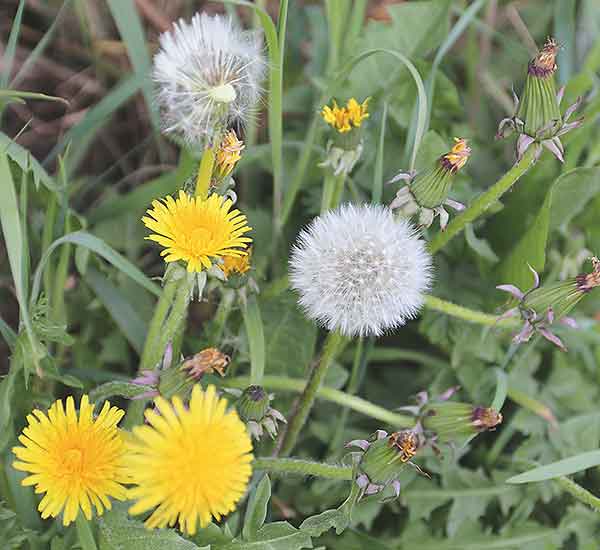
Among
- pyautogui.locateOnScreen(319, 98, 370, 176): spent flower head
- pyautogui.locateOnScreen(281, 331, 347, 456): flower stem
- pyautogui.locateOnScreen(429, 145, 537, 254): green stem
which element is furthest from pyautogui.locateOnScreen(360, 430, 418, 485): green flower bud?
pyautogui.locateOnScreen(319, 98, 370, 176): spent flower head

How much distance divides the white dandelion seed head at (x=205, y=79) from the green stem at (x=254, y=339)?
37cm

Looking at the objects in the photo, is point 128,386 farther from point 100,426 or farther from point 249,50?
point 249,50

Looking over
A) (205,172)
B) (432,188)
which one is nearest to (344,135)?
(432,188)

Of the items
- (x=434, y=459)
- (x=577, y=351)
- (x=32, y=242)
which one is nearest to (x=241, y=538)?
(x=434, y=459)

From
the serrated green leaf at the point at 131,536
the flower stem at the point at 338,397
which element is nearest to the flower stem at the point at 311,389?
the flower stem at the point at 338,397

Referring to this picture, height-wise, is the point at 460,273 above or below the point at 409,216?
above

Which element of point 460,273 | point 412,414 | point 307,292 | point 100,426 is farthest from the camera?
point 460,273

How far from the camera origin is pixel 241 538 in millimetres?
1461

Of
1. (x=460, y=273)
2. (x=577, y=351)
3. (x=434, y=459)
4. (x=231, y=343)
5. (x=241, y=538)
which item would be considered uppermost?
(x=460, y=273)

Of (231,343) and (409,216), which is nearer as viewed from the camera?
(409,216)

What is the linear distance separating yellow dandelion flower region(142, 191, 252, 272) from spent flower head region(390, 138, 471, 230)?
31 cm

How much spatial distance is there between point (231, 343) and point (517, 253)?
0.67m

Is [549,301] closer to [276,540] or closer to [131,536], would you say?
[276,540]

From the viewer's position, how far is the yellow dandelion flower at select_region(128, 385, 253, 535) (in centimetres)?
111
